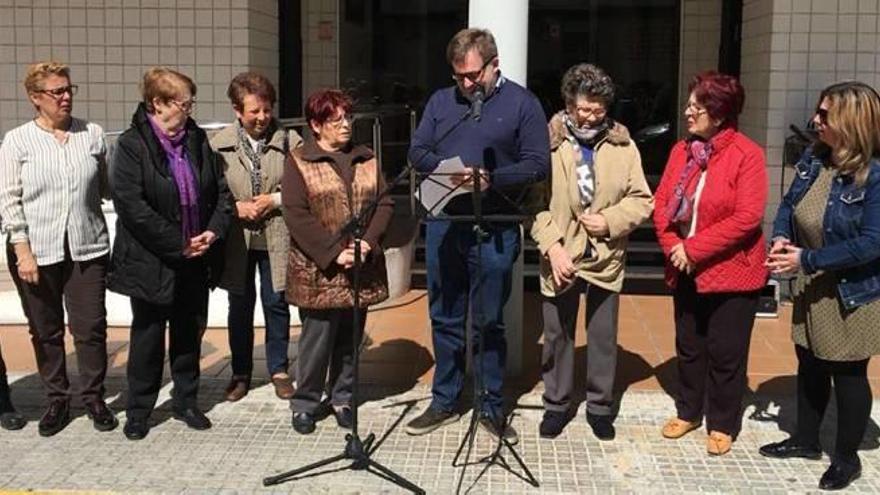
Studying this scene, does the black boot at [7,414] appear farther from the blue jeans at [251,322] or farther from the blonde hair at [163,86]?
the blonde hair at [163,86]

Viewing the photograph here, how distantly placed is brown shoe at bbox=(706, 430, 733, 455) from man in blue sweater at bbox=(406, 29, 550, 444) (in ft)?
3.17

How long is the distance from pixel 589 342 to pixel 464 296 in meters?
0.69

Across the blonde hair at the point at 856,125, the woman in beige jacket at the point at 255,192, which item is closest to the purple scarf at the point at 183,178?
the woman in beige jacket at the point at 255,192

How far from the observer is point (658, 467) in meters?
4.64

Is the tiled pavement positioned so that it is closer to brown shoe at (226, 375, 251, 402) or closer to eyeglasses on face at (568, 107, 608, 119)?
brown shoe at (226, 375, 251, 402)

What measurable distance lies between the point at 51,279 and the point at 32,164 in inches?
23.6

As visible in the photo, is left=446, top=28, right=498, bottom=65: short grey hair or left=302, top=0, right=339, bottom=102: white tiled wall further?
left=302, top=0, right=339, bottom=102: white tiled wall

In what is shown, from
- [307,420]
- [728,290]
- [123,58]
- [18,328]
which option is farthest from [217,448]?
[123,58]

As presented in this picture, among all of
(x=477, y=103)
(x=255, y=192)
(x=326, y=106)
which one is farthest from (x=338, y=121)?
(x=477, y=103)

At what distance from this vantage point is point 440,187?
4.64 meters

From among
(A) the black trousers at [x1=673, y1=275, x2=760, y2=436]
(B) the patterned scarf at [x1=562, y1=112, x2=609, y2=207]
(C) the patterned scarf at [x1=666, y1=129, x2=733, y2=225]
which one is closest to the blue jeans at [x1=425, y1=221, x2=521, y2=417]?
(B) the patterned scarf at [x1=562, y1=112, x2=609, y2=207]

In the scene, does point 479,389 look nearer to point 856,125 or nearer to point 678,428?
point 678,428

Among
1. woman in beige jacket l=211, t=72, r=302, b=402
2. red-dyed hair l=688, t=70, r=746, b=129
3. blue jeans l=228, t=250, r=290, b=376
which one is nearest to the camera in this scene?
red-dyed hair l=688, t=70, r=746, b=129

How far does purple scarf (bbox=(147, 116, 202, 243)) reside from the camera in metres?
4.87
